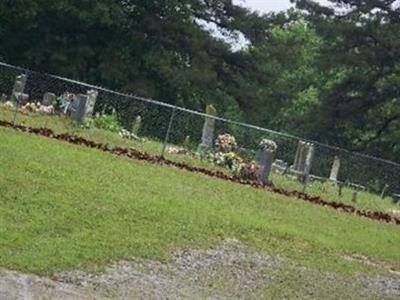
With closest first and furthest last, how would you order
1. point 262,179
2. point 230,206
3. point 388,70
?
point 230,206, point 262,179, point 388,70

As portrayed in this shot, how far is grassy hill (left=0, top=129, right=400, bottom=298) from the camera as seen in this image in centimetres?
867

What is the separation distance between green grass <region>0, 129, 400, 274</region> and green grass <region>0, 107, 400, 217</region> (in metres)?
2.54

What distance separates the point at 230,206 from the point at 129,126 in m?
8.97

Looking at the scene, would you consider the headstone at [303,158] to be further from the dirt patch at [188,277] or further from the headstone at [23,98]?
the dirt patch at [188,277]

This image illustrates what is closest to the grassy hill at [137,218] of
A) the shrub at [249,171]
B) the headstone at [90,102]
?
the shrub at [249,171]

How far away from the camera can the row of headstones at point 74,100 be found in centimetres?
2130

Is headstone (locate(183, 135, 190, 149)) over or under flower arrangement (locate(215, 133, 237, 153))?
under

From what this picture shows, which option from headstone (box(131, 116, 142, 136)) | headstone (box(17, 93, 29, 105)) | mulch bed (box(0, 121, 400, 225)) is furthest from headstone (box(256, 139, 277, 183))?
headstone (box(17, 93, 29, 105))

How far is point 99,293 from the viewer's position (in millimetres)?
7332

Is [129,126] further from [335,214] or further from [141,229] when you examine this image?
[141,229]

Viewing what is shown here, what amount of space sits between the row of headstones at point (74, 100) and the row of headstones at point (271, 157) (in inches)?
114

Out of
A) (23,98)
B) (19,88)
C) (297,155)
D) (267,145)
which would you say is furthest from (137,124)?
(297,155)

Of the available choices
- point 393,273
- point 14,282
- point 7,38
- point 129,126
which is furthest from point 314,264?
point 7,38

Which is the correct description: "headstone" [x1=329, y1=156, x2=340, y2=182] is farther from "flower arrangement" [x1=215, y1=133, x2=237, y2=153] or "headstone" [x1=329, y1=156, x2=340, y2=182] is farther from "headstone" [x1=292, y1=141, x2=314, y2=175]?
"flower arrangement" [x1=215, y1=133, x2=237, y2=153]
